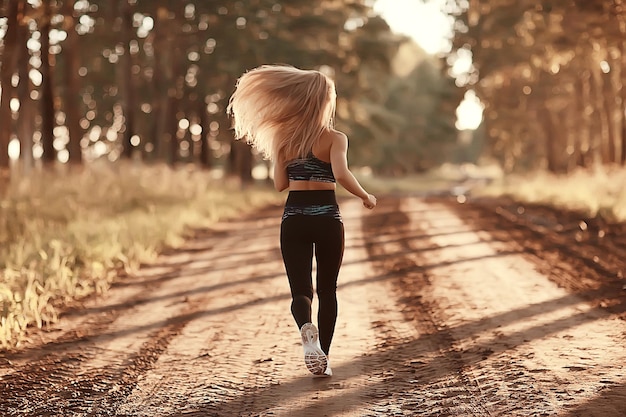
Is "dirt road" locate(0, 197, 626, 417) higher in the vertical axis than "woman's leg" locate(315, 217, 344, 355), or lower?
lower

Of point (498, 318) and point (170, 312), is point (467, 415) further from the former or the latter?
point (170, 312)

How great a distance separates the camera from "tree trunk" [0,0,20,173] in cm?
1680

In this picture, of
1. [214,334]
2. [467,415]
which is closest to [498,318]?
[214,334]

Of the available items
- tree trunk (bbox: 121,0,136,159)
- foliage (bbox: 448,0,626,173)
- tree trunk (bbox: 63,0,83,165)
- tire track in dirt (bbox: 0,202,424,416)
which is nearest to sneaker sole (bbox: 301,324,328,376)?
tire track in dirt (bbox: 0,202,424,416)

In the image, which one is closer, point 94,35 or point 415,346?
point 415,346

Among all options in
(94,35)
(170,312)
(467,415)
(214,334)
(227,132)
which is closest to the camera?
(467,415)

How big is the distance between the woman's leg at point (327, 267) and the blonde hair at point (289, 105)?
0.53 metres

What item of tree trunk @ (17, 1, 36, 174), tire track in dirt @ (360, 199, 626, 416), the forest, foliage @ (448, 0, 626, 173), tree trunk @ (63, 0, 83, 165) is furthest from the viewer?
tree trunk @ (17, 1, 36, 174)

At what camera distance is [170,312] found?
8.82m

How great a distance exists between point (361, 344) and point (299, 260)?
132 centimetres

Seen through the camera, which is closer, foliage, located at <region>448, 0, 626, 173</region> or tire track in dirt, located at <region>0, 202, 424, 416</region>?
tire track in dirt, located at <region>0, 202, 424, 416</region>

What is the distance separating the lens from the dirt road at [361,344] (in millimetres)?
5445

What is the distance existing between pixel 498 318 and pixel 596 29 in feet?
54.9

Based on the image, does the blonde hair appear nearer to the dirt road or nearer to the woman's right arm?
the woman's right arm
